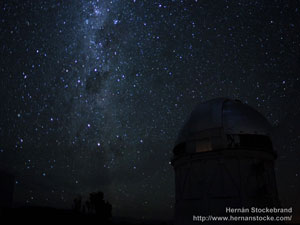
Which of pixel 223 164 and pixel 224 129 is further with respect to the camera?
pixel 224 129

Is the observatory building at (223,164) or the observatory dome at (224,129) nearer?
the observatory building at (223,164)

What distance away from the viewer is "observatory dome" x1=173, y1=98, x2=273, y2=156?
14156 millimetres

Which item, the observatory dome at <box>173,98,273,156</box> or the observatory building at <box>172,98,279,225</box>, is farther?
the observatory dome at <box>173,98,273,156</box>

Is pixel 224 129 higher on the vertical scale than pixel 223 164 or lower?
higher

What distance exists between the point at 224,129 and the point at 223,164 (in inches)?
86.7

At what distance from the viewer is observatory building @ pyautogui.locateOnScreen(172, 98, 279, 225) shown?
13.3 m

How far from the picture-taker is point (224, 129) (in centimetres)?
1432

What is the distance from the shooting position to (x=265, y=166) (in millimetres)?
14320

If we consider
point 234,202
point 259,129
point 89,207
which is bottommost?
point 89,207

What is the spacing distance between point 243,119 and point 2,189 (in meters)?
60.8

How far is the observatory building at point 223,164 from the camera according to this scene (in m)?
13.3

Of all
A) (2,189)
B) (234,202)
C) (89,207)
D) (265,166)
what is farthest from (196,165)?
(2,189)

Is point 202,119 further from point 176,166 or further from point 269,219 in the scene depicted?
point 269,219

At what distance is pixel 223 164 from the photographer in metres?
13.7
